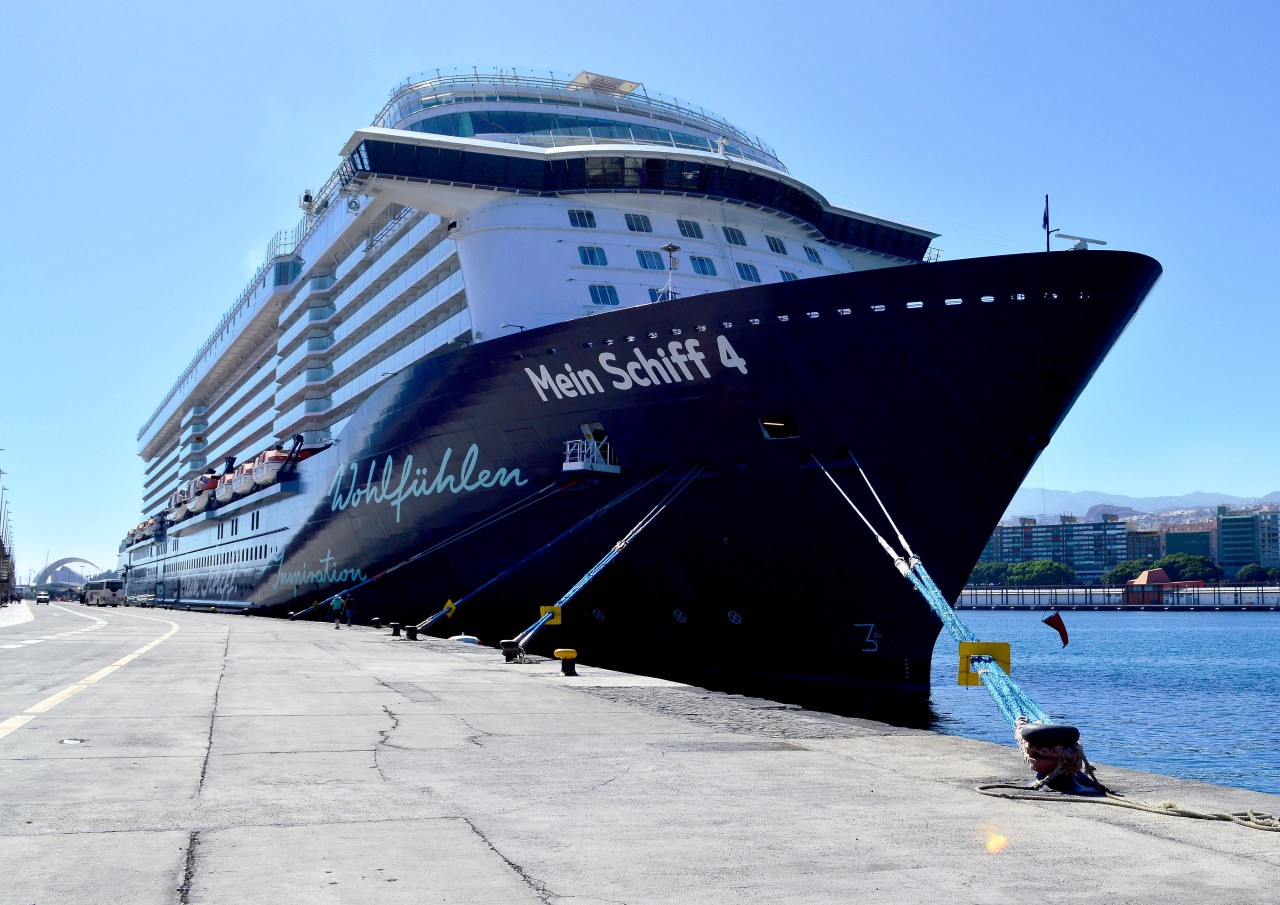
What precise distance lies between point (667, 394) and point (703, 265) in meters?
7.22

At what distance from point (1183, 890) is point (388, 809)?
4.15 metres

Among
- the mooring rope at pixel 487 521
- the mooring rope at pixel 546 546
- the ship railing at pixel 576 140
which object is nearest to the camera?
the mooring rope at pixel 546 546

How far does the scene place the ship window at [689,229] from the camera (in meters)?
25.5

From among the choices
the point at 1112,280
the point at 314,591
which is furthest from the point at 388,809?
the point at 314,591

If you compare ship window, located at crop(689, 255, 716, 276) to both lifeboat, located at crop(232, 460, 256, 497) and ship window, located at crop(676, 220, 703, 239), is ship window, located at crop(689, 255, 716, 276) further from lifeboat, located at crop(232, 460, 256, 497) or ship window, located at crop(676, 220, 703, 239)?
lifeboat, located at crop(232, 460, 256, 497)

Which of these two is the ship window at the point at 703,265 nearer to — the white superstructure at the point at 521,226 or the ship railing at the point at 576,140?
the white superstructure at the point at 521,226

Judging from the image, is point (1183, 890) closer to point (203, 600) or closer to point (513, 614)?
point (513, 614)

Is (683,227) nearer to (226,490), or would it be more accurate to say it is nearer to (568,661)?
(568,661)

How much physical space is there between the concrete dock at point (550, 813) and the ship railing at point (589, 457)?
7726 millimetres

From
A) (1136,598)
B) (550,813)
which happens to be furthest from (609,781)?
(1136,598)

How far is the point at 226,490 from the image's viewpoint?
49.0 meters

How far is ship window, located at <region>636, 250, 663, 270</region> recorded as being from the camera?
79.8 ft

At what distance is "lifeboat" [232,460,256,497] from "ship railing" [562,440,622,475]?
88.3 ft

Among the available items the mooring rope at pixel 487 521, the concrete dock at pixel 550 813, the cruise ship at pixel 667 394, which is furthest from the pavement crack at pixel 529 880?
the mooring rope at pixel 487 521
